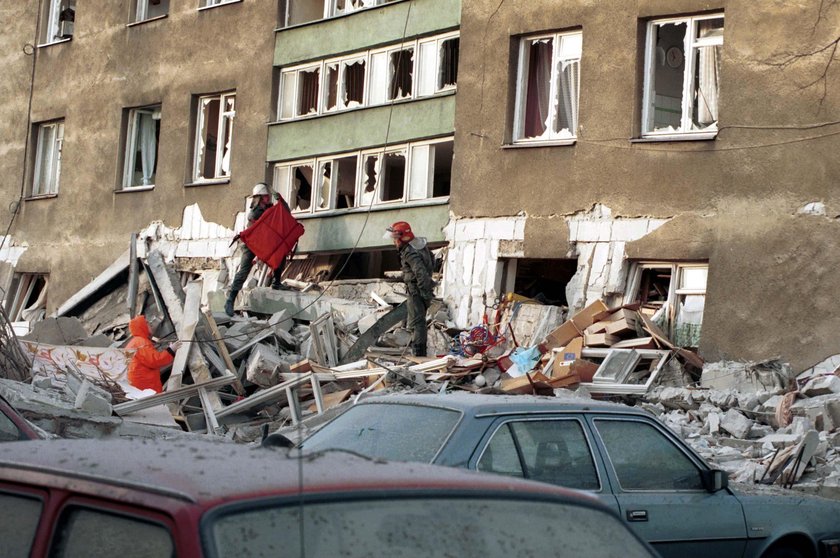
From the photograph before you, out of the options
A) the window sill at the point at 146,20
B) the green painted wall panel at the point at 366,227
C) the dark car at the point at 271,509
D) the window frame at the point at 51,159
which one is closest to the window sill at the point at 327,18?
the window sill at the point at 146,20

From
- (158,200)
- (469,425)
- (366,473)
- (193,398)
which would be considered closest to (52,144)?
(158,200)

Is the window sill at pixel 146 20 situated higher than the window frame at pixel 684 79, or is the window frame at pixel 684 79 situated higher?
the window sill at pixel 146 20

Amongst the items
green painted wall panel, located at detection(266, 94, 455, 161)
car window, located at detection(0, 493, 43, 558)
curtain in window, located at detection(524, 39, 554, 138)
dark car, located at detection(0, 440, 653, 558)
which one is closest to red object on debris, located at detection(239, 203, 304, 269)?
green painted wall panel, located at detection(266, 94, 455, 161)

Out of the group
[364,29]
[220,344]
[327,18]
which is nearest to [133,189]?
[327,18]

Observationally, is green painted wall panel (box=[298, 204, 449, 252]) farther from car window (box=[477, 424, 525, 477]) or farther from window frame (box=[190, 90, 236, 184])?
car window (box=[477, 424, 525, 477])

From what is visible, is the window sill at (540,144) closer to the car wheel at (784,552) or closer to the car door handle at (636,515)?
the car wheel at (784,552)

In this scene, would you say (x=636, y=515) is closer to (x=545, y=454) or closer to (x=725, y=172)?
(x=545, y=454)

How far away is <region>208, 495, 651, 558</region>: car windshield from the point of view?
2916 millimetres

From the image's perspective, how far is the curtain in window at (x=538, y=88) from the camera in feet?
Result: 66.0

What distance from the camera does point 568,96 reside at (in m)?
19.7

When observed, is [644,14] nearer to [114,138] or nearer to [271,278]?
[271,278]

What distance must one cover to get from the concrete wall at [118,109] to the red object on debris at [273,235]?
2496 mm

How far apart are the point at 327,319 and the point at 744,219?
634 cm

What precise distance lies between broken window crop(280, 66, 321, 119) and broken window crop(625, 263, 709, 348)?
843 cm
